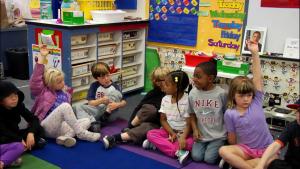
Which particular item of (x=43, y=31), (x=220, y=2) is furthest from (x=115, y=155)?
(x=220, y=2)

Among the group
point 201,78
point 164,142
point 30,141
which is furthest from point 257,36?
point 30,141

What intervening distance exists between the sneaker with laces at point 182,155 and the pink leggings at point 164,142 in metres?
0.04

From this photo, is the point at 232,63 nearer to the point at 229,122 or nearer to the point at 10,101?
the point at 229,122

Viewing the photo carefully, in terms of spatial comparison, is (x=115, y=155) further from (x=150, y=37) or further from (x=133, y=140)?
(x=150, y=37)

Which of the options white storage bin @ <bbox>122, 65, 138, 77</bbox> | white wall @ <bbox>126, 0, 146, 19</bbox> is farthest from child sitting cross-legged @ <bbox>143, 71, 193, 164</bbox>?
white wall @ <bbox>126, 0, 146, 19</bbox>

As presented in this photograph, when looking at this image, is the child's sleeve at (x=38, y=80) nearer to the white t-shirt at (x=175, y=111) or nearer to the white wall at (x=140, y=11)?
the white t-shirt at (x=175, y=111)

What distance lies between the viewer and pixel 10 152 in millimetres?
1952

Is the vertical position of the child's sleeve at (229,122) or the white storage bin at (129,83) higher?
the child's sleeve at (229,122)

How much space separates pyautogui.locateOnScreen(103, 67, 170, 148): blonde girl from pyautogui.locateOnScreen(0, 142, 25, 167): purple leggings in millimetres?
520

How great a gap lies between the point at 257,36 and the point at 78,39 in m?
1.37

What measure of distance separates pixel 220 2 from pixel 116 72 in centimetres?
106

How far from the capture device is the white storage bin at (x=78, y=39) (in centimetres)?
290

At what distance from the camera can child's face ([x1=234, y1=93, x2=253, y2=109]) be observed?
194cm

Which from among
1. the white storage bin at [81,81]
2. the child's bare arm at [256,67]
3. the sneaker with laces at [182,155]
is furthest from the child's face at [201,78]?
the white storage bin at [81,81]
